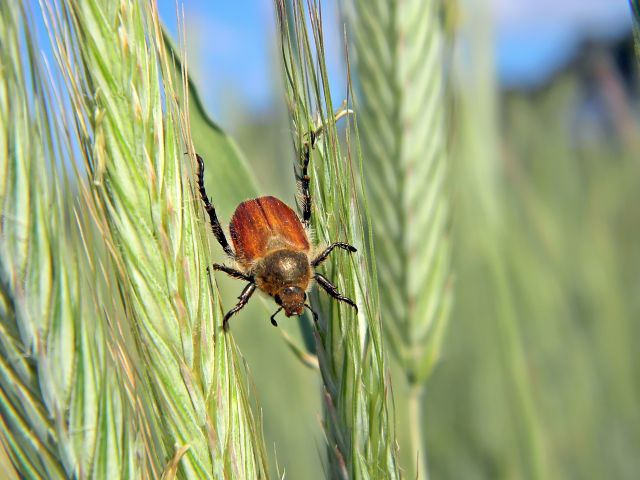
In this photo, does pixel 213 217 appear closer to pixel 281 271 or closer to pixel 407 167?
pixel 281 271

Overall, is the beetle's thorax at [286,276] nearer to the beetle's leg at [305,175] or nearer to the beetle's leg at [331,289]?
the beetle's leg at [305,175]

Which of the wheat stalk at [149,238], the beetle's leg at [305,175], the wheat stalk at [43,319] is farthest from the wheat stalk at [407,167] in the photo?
the wheat stalk at [43,319]

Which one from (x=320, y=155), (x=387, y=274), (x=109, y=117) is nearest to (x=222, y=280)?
(x=387, y=274)

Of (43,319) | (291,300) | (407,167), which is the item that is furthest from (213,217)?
(43,319)

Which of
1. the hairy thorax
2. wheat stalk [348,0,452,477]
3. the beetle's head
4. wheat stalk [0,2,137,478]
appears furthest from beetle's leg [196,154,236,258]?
wheat stalk [0,2,137,478]

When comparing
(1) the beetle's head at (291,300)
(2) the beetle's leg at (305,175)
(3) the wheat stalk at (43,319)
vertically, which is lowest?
(3) the wheat stalk at (43,319)

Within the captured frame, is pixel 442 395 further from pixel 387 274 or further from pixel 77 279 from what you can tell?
pixel 77 279
